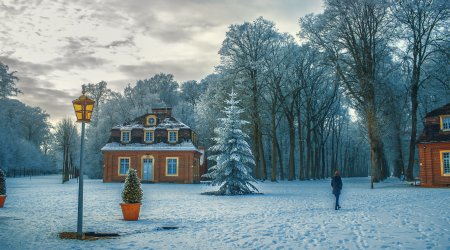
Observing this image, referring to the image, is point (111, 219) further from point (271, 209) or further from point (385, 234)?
point (385, 234)

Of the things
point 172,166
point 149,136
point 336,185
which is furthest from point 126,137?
point 336,185

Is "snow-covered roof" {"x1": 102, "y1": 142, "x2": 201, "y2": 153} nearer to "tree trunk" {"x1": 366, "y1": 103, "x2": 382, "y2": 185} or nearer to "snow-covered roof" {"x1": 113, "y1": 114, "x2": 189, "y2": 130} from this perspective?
"snow-covered roof" {"x1": 113, "y1": 114, "x2": 189, "y2": 130}

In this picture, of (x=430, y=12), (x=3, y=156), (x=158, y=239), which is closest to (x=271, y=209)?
(x=158, y=239)

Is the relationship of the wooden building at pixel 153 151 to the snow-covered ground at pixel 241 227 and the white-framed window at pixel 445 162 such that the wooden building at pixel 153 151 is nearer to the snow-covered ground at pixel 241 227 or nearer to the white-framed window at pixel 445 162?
the white-framed window at pixel 445 162

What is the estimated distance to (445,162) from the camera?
32.2 metres

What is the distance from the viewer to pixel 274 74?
44.7 m

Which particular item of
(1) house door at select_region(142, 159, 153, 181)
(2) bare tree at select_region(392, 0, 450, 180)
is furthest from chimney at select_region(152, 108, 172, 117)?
(2) bare tree at select_region(392, 0, 450, 180)

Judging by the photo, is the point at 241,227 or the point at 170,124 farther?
the point at 170,124

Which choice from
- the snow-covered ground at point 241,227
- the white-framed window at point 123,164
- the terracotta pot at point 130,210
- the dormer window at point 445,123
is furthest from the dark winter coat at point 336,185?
the white-framed window at point 123,164

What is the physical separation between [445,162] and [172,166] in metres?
25.0

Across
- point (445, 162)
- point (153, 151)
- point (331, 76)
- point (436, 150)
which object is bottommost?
point (445, 162)

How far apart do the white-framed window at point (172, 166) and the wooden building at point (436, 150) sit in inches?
902

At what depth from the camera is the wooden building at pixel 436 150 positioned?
32.3 meters

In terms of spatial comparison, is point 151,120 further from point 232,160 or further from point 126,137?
point 232,160
